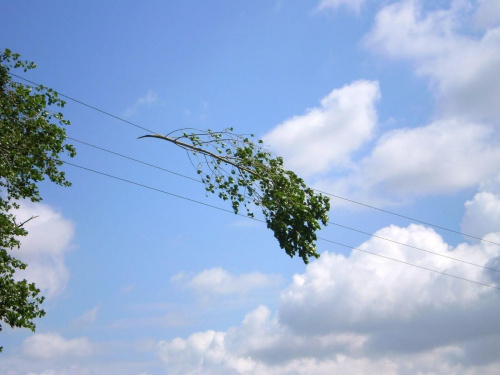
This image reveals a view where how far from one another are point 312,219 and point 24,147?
31.1 feet

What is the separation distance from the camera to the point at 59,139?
17.9 metres

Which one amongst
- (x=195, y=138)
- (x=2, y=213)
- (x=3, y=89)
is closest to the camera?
(x=195, y=138)

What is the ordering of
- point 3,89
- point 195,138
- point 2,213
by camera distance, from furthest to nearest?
point 2,213 → point 3,89 → point 195,138

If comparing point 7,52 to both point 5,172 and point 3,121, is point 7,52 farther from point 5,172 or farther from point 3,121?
point 5,172

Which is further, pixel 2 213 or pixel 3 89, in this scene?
pixel 2 213

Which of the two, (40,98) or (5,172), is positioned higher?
(40,98)

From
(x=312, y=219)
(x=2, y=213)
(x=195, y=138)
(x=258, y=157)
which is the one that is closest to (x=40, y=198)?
(x=2, y=213)

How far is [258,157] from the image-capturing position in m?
17.5

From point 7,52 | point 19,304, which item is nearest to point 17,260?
point 19,304

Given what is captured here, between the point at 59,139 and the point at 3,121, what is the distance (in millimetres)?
1768

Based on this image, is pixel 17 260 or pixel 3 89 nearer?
pixel 3 89

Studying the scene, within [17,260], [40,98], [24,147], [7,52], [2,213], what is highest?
[7,52]

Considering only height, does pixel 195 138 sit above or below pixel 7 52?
below

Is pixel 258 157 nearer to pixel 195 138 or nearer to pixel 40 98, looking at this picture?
pixel 195 138
